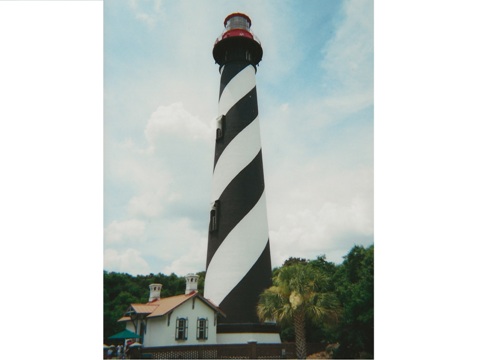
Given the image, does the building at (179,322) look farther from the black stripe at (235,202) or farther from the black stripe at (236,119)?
the black stripe at (236,119)

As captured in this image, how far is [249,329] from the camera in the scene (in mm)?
11953

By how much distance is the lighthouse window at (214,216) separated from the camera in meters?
12.9

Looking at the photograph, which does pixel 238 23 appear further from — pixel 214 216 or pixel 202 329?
pixel 202 329

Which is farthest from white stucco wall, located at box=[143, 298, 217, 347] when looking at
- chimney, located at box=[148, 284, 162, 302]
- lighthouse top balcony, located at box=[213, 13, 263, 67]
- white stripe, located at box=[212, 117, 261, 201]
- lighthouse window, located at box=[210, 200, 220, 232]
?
lighthouse top balcony, located at box=[213, 13, 263, 67]

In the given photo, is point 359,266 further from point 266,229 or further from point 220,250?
point 220,250

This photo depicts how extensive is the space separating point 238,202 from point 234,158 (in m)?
1.49

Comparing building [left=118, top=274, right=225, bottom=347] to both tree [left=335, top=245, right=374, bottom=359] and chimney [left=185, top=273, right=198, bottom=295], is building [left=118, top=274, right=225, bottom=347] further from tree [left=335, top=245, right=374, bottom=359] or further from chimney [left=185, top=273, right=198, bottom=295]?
tree [left=335, top=245, right=374, bottom=359]

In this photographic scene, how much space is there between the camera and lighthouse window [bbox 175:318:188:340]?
461 inches

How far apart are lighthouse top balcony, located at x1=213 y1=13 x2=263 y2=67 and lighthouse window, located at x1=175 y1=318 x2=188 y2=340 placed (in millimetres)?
8746

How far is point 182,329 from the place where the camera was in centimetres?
1181

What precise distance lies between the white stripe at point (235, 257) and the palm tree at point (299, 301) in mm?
1345

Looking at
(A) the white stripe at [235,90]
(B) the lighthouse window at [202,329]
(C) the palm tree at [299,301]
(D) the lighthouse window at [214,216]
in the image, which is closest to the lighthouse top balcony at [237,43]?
(A) the white stripe at [235,90]

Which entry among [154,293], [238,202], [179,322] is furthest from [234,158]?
[154,293]

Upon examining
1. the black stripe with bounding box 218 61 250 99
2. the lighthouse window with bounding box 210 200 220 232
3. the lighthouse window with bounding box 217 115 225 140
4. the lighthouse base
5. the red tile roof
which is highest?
the black stripe with bounding box 218 61 250 99
